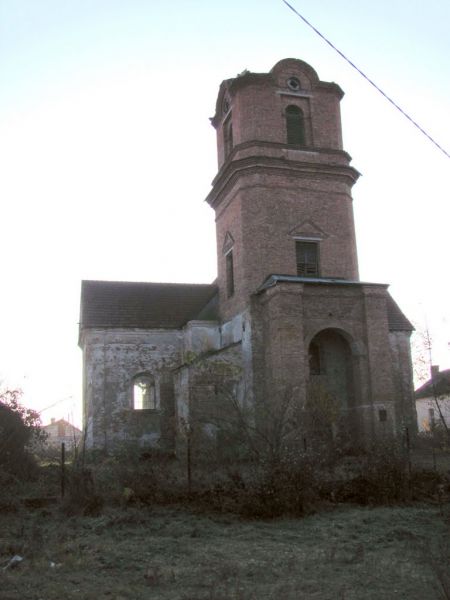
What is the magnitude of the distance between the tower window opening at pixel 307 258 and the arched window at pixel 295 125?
170 inches

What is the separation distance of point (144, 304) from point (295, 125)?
10364 mm

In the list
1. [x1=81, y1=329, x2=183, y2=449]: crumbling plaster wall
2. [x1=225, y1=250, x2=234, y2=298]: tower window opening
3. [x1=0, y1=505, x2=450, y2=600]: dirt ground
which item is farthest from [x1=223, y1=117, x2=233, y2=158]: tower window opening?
[x1=0, y1=505, x2=450, y2=600]: dirt ground

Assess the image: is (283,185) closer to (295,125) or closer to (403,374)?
(295,125)

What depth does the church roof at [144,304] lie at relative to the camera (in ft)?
88.6

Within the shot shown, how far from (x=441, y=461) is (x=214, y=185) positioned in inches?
572

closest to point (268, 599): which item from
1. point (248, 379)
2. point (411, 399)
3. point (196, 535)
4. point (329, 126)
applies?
point (196, 535)

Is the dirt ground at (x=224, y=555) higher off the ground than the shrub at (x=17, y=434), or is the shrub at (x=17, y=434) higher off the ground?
the shrub at (x=17, y=434)

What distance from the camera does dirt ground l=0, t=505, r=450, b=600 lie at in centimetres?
765

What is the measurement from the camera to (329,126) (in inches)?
1009

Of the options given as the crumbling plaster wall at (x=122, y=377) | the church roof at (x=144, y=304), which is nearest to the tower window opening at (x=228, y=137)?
the church roof at (x=144, y=304)

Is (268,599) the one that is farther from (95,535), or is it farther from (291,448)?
(291,448)

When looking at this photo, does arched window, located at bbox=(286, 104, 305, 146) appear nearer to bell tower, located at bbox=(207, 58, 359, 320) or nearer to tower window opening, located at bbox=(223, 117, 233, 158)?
bell tower, located at bbox=(207, 58, 359, 320)

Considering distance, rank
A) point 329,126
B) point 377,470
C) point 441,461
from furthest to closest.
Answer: point 329,126 → point 441,461 → point 377,470

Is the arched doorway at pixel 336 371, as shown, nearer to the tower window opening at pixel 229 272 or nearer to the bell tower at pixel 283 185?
the bell tower at pixel 283 185
